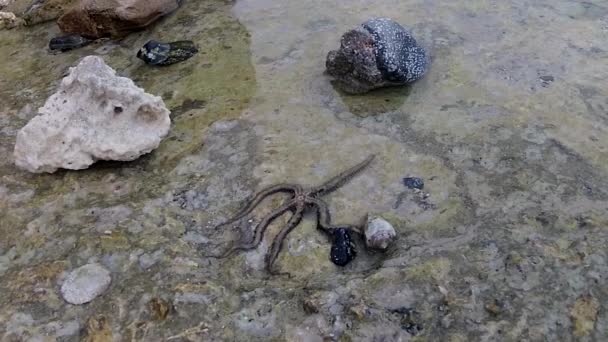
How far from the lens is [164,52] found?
4.93 m

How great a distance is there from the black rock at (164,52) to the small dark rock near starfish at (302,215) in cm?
202

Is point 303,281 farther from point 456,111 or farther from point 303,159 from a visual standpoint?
point 456,111

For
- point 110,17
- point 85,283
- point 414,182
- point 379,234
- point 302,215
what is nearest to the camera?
point 85,283

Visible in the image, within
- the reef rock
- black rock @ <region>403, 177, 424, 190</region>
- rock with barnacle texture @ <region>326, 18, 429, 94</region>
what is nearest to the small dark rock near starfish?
black rock @ <region>403, 177, 424, 190</region>

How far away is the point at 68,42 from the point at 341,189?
3.40 metres

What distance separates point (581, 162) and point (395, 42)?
1.62m

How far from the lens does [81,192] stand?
3.54m

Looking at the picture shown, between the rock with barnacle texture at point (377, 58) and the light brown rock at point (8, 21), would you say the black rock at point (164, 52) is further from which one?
the light brown rock at point (8, 21)

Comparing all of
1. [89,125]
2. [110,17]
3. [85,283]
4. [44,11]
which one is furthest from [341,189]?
[44,11]

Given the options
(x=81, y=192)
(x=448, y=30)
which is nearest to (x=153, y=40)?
(x=81, y=192)

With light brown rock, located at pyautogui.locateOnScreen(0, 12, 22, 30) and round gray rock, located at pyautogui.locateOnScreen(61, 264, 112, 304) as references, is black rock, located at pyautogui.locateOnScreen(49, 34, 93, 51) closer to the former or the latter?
light brown rock, located at pyautogui.locateOnScreen(0, 12, 22, 30)

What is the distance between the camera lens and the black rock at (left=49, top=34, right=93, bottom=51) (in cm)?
535

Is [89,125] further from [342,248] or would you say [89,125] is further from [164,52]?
[342,248]

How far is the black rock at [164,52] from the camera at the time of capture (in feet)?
16.0
